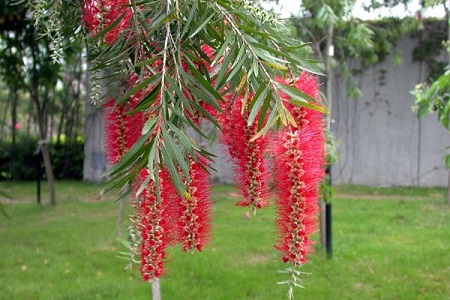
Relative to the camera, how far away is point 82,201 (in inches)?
300

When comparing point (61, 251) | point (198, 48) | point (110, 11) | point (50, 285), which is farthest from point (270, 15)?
point (61, 251)

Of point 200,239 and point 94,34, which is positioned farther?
point 94,34

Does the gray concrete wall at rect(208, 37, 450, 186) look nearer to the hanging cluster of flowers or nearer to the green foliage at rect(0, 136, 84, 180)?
the green foliage at rect(0, 136, 84, 180)

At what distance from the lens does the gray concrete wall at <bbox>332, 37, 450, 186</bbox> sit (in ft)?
27.5

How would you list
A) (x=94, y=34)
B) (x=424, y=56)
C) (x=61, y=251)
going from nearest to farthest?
(x=94, y=34) → (x=61, y=251) → (x=424, y=56)

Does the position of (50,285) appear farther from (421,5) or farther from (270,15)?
(421,5)

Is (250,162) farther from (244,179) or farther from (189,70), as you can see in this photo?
(189,70)

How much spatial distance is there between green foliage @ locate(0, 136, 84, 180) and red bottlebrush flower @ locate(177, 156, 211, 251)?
30.6 ft

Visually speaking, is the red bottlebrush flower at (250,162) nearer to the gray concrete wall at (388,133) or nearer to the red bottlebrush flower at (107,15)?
the red bottlebrush flower at (107,15)

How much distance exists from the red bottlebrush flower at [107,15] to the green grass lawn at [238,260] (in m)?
Answer: 1.59

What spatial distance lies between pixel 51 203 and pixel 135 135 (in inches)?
252

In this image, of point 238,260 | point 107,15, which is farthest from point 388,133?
point 107,15

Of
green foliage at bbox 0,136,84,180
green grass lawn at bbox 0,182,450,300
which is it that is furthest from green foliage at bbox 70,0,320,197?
green foliage at bbox 0,136,84,180

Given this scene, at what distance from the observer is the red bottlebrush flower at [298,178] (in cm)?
91
